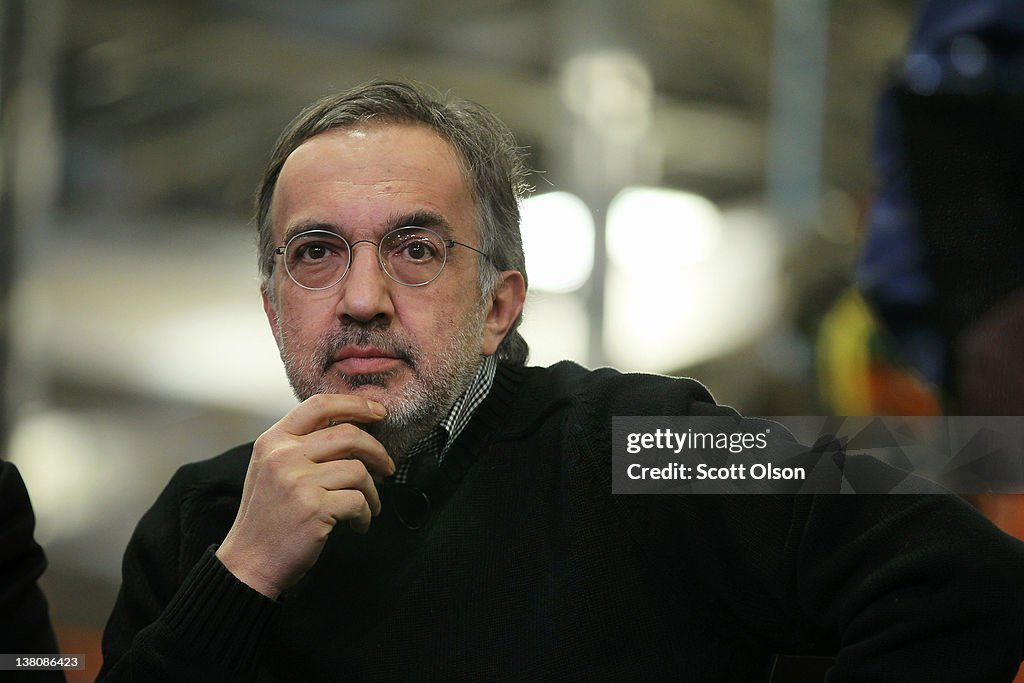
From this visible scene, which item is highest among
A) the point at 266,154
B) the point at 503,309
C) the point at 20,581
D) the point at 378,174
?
the point at 266,154

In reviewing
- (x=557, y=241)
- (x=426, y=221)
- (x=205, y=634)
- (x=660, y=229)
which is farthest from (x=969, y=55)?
(x=205, y=634)

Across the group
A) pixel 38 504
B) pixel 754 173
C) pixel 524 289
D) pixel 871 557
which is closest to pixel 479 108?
pixel 524 289

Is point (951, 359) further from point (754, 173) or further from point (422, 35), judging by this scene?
point (422, 35)

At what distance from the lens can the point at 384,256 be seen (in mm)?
1254

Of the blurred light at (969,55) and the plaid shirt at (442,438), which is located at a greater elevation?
the blurred light at (969,55)

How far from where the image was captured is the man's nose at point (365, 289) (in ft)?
3.97

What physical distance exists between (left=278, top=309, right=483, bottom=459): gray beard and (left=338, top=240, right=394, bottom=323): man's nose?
2 centimetres

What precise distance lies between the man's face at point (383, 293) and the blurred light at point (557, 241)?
17cm

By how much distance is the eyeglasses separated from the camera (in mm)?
1255

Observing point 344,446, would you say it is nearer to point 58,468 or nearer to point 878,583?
point 878,583

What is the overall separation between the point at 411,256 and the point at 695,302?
468mm

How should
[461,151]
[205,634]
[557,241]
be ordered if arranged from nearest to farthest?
[205,634], [461,151], [557,241]

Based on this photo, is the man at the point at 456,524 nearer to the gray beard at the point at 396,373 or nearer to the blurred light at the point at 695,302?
the gray beard at the point at 396,373
